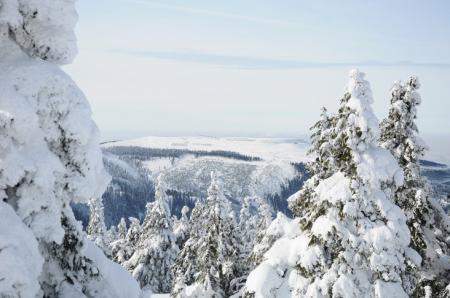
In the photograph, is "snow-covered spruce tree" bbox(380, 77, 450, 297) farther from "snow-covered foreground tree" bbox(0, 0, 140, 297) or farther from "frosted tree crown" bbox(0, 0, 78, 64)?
"frosted tree crown" bbox(0, 0, 78, 64)

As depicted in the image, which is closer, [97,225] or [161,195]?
[161,195]

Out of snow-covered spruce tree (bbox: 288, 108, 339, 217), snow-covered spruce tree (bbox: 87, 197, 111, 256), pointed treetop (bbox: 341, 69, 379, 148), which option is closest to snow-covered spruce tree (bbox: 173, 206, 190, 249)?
snow-covered spruce tree (bbox: 87, 197, 111, 256)

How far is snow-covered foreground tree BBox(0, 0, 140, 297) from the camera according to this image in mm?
6684

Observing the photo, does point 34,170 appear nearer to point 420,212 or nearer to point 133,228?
point 420,212

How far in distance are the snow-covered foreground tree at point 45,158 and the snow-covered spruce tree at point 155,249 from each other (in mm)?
32614

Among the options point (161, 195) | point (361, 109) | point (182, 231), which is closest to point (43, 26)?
point (361, 109)

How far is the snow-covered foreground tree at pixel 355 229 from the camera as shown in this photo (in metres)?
13.1

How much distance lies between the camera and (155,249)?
41375mm

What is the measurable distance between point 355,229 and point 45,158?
928 cm

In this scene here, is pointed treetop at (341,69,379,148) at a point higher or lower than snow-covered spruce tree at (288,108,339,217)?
higher

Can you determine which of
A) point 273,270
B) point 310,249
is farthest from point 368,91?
point 273,270

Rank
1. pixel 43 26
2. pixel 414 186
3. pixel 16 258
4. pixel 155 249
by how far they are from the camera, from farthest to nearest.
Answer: pixel 155 249, pixel 414 186, pixel 43 26, pixel 16 258

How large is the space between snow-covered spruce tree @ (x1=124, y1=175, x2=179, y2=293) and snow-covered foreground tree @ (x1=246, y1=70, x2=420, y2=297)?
27.6 meters

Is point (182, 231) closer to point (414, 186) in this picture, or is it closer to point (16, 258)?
point (414, 186)
